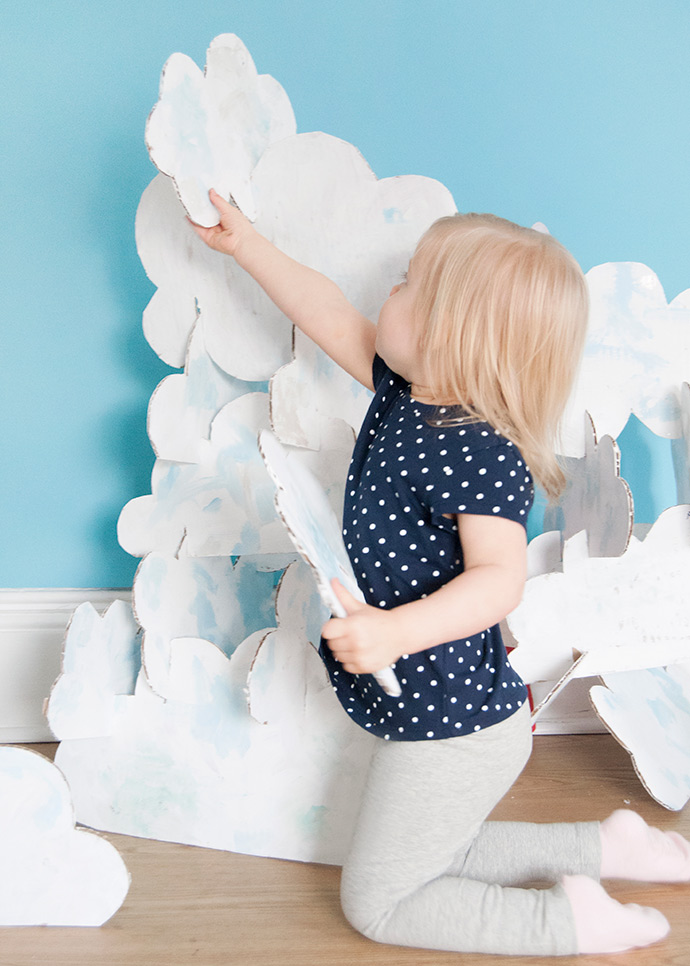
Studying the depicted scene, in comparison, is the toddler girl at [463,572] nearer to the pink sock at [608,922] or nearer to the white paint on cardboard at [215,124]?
the pink sock at [608,922]

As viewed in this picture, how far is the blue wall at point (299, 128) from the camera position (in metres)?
1.01

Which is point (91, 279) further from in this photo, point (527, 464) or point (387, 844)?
point (387, 844)

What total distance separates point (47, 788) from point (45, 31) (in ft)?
2.79

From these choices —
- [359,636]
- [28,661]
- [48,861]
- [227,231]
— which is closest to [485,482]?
[359,636]

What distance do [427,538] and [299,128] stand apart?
569mm

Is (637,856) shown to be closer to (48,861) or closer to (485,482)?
(485,482)

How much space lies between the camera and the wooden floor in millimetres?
746

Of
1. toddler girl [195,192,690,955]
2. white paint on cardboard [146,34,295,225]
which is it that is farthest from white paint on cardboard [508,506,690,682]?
white paint on cardboard [146,34,295,225]

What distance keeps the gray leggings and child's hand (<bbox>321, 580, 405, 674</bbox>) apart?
18 cm

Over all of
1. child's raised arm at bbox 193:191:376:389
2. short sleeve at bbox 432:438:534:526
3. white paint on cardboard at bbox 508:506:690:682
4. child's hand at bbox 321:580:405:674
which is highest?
child's raised arm at bbox 193:191:376:389

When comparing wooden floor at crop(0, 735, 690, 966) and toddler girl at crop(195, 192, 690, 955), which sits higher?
toddler girl at crop(195, 192, 690, 955)

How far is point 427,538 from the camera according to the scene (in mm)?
766

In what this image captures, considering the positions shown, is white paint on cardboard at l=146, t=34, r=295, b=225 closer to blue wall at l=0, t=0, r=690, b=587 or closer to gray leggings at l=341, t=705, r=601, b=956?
blue wall at l=0, t=0, r=690, b=587

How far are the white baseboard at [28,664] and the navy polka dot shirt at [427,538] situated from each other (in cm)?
48
